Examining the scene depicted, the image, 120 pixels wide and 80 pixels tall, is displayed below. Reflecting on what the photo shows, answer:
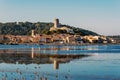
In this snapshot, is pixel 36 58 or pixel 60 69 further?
pixel 36 58

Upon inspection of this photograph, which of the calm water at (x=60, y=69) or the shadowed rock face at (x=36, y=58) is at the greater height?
the calm water at (x=60, y=69)

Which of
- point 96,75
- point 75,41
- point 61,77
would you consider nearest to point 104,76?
point 96,75

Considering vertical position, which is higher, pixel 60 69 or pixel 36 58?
pixel 60 69

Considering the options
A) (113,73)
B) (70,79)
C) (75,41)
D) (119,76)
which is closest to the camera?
(70,79)

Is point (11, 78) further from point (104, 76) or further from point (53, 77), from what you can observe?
point (104, 76)

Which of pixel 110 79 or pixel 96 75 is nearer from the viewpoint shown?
pixel 110 79

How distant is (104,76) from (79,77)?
1903mm

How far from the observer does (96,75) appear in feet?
85.1

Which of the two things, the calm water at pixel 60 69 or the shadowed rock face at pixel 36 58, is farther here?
the shadowed rock face at pixel 36 58

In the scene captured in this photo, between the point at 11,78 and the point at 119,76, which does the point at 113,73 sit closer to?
the point at 119,76

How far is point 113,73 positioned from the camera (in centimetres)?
2717

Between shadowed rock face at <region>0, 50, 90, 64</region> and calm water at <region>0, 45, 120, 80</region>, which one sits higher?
calm water at <region>0, 45, 120, 80</region>

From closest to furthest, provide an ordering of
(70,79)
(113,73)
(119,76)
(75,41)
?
1. (70,79)
2. (119,76)
3. (113,73)
4. (75,41)

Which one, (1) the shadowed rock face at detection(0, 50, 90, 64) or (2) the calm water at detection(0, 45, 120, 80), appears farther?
(1) the shadowed rock face at detection(0, 50, 90, 64)
